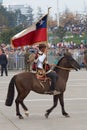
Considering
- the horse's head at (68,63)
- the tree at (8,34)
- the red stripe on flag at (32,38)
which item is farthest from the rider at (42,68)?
the tree at (8,34)

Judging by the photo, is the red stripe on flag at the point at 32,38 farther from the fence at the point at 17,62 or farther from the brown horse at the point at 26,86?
the fence at the point at 17,62

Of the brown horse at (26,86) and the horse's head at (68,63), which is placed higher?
the horse's head at (68,63)

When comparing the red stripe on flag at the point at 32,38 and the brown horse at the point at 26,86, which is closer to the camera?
the brown horse at the point at 26,86

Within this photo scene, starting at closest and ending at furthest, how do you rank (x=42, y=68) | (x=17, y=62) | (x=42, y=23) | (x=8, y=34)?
(x=42, y=68), (x=42, y=23), (x=17, y=62), (x=8, y=34)

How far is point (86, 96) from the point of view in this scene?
19000 millimetres

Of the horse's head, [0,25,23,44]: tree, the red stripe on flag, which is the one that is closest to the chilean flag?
the red stripe on flag

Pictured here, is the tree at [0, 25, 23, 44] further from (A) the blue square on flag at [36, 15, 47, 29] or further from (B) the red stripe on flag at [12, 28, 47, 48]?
(B) the red stripe on flag at [12, 28, 47, 48]

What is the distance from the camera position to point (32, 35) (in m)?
13.9

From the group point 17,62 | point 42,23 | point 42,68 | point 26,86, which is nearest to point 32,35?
point 42,23

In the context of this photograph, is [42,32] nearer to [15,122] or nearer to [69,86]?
[15,122]

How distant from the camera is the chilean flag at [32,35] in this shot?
13727mm

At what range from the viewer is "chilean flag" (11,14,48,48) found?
45.0ft

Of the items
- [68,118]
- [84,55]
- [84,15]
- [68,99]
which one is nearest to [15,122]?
[68,118]

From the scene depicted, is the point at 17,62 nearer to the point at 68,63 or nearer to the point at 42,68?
the point at 68,63
